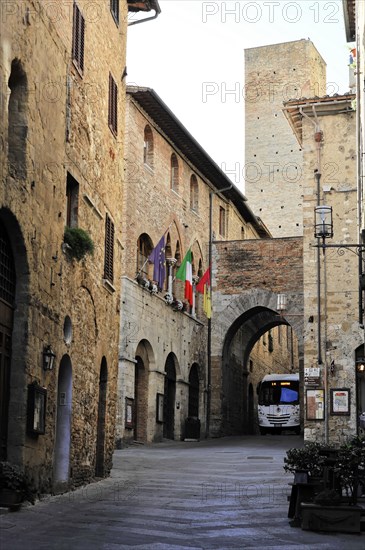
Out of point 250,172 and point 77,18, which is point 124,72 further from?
point 250,172

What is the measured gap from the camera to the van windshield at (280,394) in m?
36.4

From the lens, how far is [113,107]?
18.5 m

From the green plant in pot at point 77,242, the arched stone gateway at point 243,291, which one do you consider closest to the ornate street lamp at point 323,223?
the green plant in pot at point 77,242

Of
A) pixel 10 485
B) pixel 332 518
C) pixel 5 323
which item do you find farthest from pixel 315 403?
pixel 332 518

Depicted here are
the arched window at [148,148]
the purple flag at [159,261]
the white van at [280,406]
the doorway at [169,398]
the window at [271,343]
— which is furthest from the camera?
the window at [271,343]

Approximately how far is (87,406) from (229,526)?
619 cm

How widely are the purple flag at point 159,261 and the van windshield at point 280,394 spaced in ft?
28.8

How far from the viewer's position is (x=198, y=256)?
33.5 meters

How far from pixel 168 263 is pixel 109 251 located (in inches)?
498

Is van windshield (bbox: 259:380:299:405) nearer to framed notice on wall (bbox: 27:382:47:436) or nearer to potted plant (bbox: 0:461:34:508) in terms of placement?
framed notice on wall (bbox: 27:382:47:436)

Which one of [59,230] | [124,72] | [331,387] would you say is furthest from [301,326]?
[59,230]

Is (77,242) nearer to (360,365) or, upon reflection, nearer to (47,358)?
(47,358)

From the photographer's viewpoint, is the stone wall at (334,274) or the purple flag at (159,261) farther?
the purple flag at (159,261)

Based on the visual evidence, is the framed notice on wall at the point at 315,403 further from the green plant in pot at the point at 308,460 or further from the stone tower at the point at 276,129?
the stone tower at the point at 276,129
